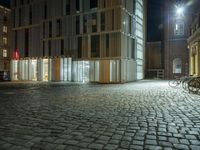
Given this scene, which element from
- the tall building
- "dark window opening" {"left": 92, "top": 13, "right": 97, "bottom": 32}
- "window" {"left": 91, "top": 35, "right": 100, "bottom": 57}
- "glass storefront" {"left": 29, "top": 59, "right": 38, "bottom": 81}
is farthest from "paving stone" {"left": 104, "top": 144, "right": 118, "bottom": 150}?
"glass storefront" {"left": 29, "top": 59, "right": 38, "bottom": 81}

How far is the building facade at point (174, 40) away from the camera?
121 ft

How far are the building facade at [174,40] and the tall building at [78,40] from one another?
412cm

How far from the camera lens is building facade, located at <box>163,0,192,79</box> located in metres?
36.8

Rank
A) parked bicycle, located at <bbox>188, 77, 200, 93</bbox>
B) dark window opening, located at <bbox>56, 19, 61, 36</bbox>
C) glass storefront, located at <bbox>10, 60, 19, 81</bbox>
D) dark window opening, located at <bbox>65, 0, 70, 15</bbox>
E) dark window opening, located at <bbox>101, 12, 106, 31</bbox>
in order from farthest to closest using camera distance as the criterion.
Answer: glass storefront, located at <bbox>10, 60, 19, 81</bbox> → dark window opening, located at <bbox>56, 19, 61, 36</bbox> → dark window opening, located at <bbox>65, 0, 70, 15</bbox> → dark window opening, located at <bbox>101, 12, 106, 31</bbox> → parked bicycle, located at <bbox>188, 77, 200, 93</bbox>

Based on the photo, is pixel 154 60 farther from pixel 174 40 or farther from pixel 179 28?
pixel 179 28

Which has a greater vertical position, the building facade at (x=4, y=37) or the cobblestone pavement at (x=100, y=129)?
the building facade at (x=4, y=37)

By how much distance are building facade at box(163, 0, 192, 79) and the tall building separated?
4.12 m

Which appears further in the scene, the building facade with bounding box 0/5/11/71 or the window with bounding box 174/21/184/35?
the building facade with bounding box 0/5/11/71

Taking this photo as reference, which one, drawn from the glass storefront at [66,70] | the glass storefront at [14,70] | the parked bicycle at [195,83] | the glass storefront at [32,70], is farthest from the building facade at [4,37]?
the parked bicycle at [195,83]

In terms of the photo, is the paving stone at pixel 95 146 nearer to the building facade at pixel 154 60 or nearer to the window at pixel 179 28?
the window at pixel 179 28

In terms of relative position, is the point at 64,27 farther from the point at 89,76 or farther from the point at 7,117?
the point at 7,117

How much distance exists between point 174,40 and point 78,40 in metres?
16.2

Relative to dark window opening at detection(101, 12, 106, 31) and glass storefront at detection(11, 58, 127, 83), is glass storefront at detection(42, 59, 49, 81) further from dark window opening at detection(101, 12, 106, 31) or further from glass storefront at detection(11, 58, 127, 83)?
dark window opening at detection(101, 12, 106, 31)

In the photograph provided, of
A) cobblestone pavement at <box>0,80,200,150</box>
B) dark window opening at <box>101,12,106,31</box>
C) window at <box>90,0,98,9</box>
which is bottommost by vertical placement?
cobblestone pavement at <box>0,80,200,150</box>
